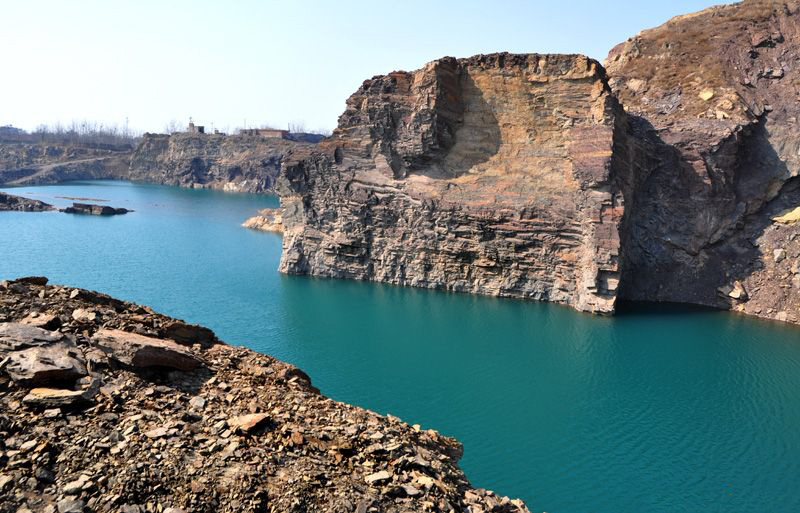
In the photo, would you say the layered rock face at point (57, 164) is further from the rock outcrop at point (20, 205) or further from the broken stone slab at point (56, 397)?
the broken stone slab at point (56, 397)

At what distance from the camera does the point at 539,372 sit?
23891 millimetres

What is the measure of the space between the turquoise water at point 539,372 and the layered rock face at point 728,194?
104 inches

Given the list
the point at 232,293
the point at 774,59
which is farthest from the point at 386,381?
the point at 774,59

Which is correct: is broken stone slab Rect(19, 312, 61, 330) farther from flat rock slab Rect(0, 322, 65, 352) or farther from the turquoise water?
the turquoise water

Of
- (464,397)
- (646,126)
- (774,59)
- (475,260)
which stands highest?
(774,59)

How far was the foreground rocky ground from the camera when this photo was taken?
793 centimetres

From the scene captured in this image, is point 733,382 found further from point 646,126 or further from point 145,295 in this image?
point 145,295

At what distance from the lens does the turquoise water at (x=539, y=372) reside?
52.2 feet

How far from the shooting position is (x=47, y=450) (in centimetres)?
814

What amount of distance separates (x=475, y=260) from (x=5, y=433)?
30.9m

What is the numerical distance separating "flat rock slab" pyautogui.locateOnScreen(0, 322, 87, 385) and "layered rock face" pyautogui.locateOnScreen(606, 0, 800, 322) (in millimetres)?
33972

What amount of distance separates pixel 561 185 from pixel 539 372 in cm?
1525

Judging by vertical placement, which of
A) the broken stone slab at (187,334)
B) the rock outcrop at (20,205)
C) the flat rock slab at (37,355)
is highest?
the flat rock slab at (37,355)

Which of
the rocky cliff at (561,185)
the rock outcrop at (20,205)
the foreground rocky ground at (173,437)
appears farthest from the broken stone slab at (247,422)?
the rock outcrop at (20,205)
